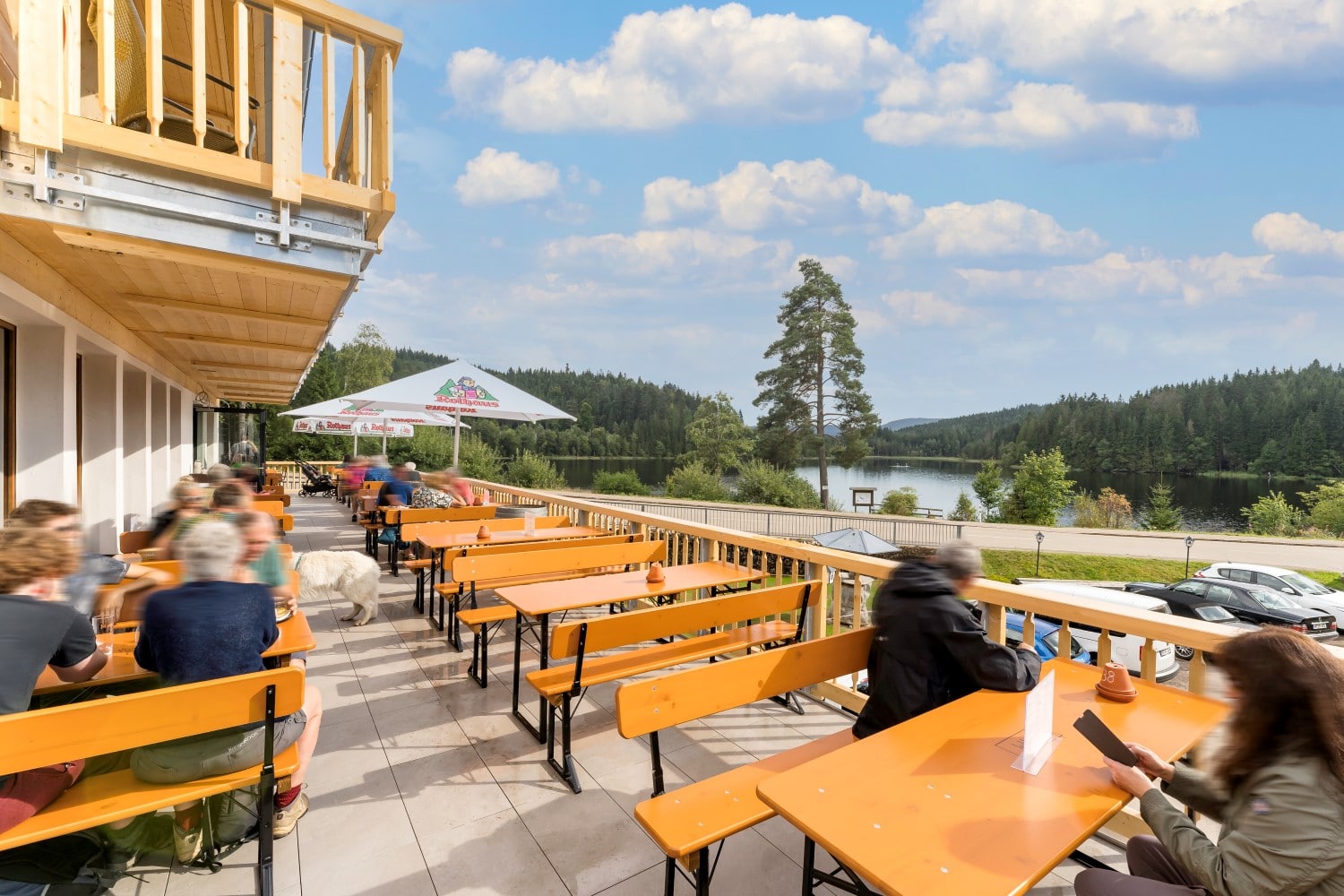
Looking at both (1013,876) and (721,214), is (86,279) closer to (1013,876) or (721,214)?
(1013,876)

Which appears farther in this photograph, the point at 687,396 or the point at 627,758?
the point at 687,396

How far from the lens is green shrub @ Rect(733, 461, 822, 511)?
3281cm

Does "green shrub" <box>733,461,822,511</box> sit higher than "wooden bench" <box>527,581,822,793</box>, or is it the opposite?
"wooden bench" <box>527,581,822,793</box>

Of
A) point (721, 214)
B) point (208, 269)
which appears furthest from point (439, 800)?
point (721, 214)

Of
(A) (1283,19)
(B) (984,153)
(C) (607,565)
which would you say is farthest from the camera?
(B) (984,153)

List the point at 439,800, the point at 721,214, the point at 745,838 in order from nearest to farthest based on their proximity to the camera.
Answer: the point at 745,838 → the point at 439,800 → the point at 721,214

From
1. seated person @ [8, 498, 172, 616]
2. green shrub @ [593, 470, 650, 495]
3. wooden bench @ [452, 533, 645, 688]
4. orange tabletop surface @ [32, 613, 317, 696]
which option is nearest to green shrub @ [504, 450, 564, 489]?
green shrub @ [593, 470, 650, 495]

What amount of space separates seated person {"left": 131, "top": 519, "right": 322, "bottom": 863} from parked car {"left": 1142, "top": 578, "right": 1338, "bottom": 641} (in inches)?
757

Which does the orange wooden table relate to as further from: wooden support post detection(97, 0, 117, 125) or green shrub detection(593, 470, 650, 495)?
green shrub detection(593, 470, 650, 495)

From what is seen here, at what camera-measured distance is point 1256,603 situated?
14555 mm

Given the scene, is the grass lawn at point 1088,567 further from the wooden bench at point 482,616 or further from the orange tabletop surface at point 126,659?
the orange tabletop surface at point 126,659

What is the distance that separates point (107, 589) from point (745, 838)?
141 inches

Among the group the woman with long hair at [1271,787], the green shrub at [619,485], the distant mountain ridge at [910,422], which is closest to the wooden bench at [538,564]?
the woman with long hair at [1271,787]

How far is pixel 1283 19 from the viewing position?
19031mm
